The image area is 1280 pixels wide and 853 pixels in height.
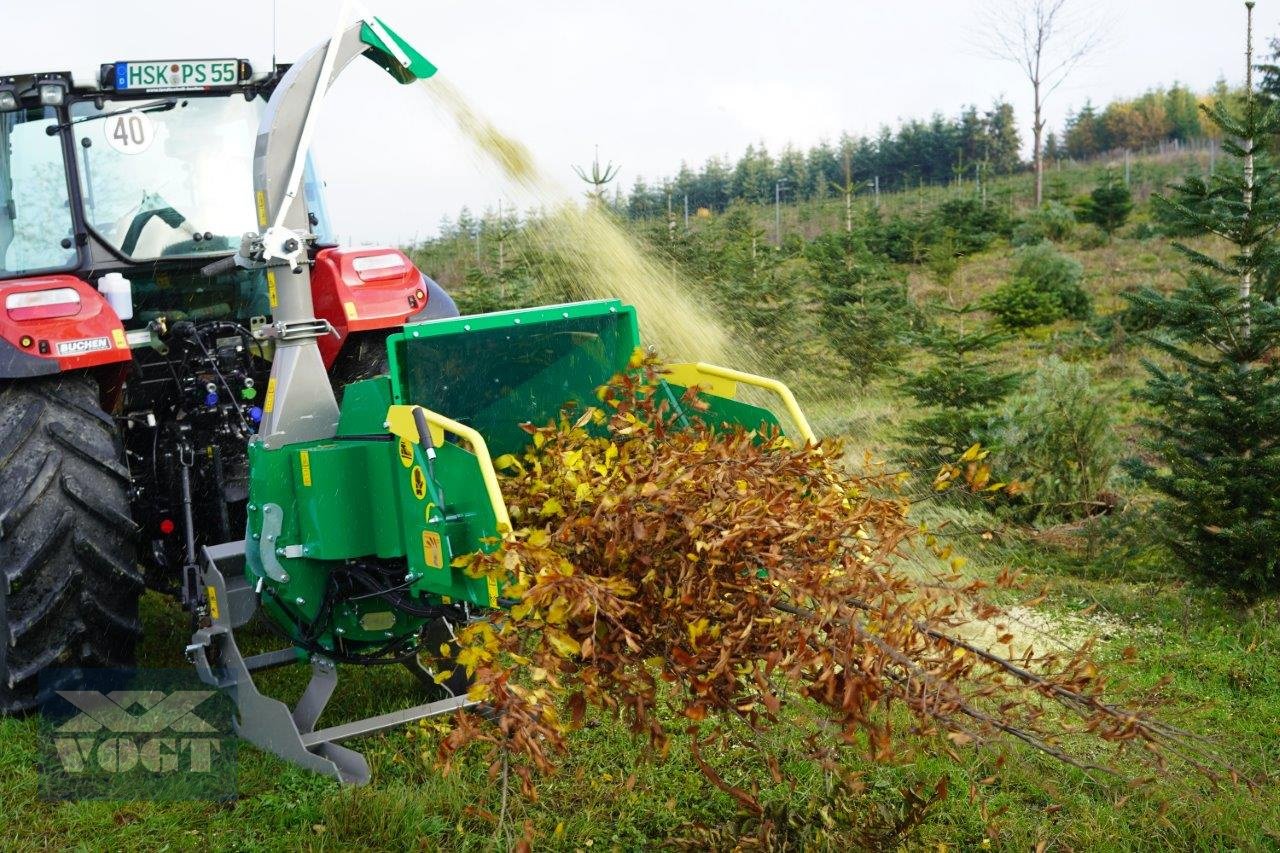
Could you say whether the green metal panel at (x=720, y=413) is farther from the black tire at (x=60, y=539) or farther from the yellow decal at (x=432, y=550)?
the black tire at (x=60, y=539)

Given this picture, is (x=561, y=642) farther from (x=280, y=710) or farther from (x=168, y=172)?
(x=168, y=172)

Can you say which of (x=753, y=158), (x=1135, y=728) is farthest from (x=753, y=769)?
(x=753, y=158)

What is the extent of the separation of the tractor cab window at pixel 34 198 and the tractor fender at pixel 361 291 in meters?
0.98

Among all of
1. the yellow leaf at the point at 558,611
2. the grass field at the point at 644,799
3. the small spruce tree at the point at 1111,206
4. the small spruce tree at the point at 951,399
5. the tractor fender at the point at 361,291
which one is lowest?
→ the grass field at the point at 644,799

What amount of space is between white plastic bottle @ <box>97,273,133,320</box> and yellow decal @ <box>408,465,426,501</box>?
175cm

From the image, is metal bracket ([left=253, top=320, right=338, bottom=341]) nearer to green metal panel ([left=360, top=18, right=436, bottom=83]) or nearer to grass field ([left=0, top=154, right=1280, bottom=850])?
green metal panel ([left=360, top=18, right=436, bottom=83])

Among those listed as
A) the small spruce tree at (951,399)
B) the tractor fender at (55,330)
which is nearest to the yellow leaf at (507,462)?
the tractor fender at (55,330)

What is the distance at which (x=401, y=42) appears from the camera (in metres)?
4.23

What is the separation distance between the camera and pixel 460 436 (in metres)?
3.20

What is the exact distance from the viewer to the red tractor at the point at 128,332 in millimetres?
4109

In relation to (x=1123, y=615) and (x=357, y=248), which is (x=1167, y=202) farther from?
(x=357, y=248)

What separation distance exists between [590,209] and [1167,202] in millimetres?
3079

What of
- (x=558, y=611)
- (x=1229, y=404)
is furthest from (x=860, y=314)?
(x=558, y=611)
